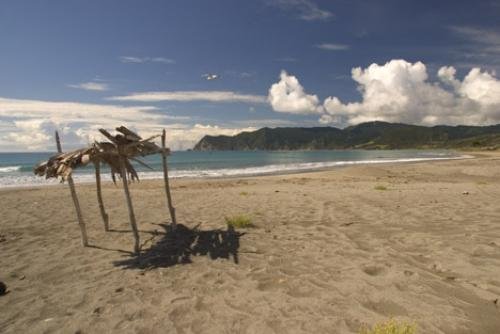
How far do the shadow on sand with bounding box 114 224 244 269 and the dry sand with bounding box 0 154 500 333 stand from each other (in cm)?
5

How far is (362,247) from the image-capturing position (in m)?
7.59

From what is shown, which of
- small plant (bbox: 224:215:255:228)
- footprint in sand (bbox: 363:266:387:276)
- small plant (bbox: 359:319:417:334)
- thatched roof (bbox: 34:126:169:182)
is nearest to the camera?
small plant (bbox: 359:319:417:334)

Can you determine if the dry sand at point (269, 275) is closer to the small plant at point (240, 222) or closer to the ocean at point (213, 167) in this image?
the small plant at point (240, 222)

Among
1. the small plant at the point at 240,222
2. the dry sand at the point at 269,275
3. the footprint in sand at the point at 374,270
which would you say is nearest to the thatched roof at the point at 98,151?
the dry sand at the point at 269,275

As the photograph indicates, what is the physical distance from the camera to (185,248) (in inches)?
312

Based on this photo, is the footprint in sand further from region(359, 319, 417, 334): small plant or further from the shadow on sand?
the shadow on sand

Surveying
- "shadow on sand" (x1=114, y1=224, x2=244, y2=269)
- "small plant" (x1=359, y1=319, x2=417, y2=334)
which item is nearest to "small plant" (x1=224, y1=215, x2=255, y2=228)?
"shadow on sand" (x1=114, y1=224, x2=244, y2=269)

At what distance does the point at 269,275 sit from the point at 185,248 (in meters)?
2.51

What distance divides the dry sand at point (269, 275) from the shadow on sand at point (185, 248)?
55 millimetres

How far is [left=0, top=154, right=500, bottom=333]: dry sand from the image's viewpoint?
15.4 ft

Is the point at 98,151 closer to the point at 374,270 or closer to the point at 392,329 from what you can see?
the point at 374,270

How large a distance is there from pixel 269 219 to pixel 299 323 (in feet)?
20.3

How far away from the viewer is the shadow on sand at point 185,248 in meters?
7.09

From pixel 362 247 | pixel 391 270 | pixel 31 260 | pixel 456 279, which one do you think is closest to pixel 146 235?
pixel 31 260
